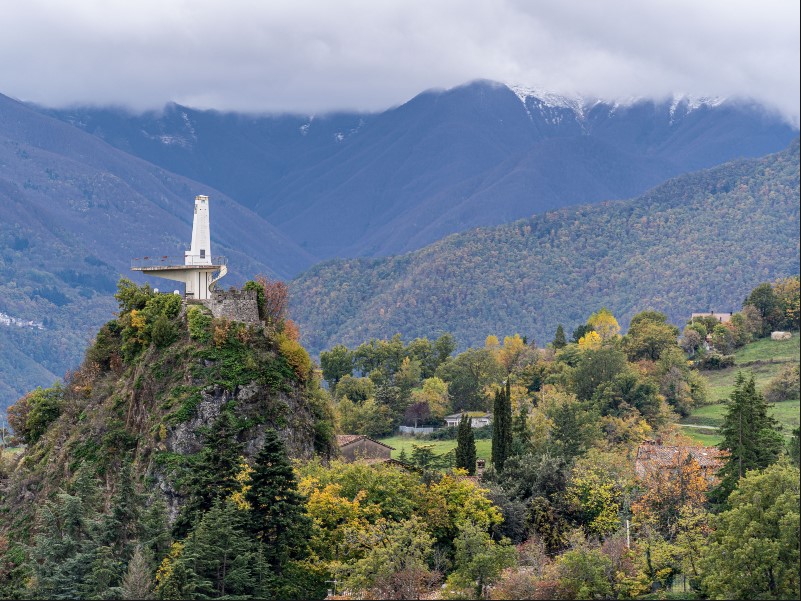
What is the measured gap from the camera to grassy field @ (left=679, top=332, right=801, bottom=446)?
95625 mm

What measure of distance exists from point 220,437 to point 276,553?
6.27 m

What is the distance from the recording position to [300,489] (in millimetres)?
62688

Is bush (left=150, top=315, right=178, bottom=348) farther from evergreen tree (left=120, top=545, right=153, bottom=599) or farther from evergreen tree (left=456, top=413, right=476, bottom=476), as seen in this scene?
evergreen tree (left=456, top=413, right=476, bottom=476)

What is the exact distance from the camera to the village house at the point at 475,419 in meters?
116

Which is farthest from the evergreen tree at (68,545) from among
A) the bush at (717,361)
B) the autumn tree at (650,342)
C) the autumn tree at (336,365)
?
the bush at (717,361)

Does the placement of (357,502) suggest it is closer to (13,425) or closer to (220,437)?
(220,437)

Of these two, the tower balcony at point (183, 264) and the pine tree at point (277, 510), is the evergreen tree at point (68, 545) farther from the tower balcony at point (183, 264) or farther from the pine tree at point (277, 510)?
the tower balcony at point (183, 264)

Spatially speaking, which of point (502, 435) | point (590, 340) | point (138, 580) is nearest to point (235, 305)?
point (502, 435)

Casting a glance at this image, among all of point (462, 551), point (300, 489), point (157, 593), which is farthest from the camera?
point (300, 489)

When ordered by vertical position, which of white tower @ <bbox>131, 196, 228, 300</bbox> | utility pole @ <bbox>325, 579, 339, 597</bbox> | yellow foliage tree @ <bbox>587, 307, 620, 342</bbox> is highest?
yellow foliage tree @ <bbox>587, 307, 620, 342</bbox>

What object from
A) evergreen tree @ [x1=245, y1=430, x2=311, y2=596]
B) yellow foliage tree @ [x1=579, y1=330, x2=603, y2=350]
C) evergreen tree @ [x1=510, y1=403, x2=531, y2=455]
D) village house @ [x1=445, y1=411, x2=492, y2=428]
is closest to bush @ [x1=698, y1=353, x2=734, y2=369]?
yellow foliage tree @ [x1=579, y1=330, x2=603, y2=350]

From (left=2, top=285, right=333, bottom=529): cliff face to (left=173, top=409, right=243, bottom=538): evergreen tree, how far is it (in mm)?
2593

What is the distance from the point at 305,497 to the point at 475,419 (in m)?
58.5

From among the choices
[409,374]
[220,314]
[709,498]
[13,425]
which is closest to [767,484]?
[709,498]
